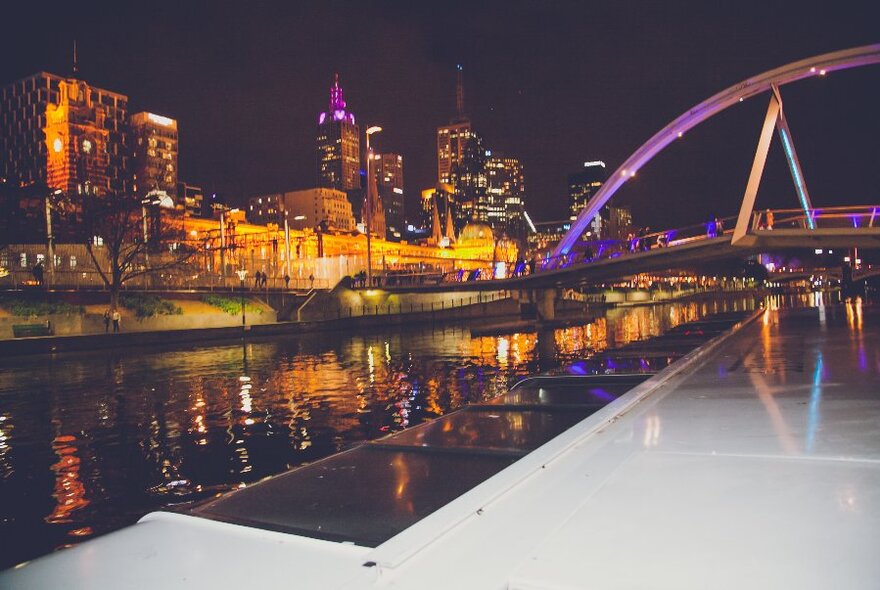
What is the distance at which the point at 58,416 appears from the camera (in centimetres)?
1223

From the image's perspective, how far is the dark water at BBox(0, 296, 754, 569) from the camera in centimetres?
681

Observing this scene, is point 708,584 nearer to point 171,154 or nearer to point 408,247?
point 408,247

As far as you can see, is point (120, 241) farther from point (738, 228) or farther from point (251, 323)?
point (738, 228)

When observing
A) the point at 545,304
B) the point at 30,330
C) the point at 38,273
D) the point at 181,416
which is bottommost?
the point at 181,416

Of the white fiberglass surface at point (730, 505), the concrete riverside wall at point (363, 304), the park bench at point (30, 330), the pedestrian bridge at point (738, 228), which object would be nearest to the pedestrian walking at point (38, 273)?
the park bench at point (30, 330)

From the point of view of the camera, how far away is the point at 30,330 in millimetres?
30125

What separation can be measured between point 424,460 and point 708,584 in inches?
116

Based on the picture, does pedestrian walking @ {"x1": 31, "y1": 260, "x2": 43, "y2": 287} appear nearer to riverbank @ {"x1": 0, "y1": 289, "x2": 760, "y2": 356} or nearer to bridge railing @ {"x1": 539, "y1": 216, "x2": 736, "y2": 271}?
riverbank @ {"x1": 0, "y1": 289, "x2": 760, "y2": 356}

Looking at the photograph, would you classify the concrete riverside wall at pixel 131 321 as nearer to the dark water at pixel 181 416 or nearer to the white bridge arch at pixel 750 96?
the dark water at pixel 181 416

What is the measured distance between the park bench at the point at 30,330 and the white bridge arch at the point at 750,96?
33.2 meters

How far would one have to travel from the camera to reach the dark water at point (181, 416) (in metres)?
6.81

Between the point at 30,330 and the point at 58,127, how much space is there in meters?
102

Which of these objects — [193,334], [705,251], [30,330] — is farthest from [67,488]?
[705,251]

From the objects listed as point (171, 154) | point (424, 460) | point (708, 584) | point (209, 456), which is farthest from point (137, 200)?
point (171, 154)
